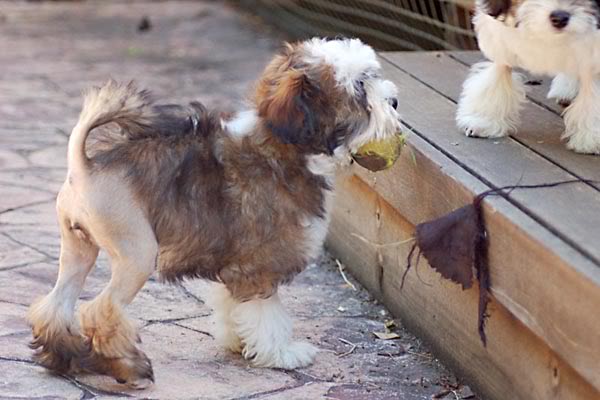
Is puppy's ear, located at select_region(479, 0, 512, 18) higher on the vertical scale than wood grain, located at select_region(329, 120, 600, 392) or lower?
higher

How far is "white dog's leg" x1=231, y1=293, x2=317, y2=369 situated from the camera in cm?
421

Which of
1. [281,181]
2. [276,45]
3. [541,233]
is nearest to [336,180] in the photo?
[281,181]

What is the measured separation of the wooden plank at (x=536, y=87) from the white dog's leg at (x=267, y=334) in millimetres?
1544

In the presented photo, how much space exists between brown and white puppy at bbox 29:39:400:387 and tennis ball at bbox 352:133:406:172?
0.05 m

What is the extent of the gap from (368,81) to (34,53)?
6.83m

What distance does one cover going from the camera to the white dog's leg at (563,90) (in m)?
4.98

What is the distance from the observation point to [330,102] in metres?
3.97

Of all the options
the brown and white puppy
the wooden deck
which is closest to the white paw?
the brown and white puppy

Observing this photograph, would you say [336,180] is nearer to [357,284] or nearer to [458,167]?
[458,167]

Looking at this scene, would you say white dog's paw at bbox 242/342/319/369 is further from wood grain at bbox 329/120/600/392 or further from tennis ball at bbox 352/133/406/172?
tennis ball at bbox 352/133/406/172

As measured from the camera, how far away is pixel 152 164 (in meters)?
3.97

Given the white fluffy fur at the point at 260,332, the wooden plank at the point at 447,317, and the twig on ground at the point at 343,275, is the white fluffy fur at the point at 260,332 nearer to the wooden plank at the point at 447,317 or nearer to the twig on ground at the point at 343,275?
the wooden plank at the point at 447,317

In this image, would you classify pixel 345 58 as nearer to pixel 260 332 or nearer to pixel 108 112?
pixel 108 112

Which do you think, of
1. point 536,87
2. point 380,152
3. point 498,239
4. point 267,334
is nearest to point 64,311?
point 267,334
